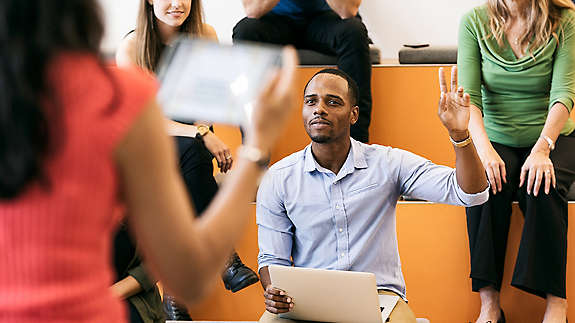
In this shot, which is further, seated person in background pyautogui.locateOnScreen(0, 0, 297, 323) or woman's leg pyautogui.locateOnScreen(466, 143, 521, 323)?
woman's leg pyautogui.locateOnScreen(466, 143, 521, 323)

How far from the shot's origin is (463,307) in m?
2.29

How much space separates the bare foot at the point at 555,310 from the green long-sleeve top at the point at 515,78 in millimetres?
486

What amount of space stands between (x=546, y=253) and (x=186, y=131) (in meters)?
1.13

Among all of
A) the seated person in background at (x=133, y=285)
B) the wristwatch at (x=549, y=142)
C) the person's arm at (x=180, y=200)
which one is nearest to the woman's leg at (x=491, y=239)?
the wristwatch at (x=549, y=142)

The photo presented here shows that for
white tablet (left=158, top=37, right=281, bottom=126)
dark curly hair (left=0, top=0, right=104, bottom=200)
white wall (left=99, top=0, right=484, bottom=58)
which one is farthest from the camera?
white wall (left=99, top=0, right=484, bottom=58)

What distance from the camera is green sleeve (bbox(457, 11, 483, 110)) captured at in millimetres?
2291

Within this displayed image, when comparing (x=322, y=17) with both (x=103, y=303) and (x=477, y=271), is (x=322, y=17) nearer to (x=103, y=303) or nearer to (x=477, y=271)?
(x=477, y=271)

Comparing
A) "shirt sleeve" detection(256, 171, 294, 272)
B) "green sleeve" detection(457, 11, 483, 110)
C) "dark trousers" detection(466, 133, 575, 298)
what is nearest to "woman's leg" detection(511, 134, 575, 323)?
"dark trousers" detection(466, 133, 575, 298)

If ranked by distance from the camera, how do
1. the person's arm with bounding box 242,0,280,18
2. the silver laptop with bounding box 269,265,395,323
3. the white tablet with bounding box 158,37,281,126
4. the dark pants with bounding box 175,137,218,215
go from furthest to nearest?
the person's arm with bounding box 242,0,280,18 < the dark pants with bounding box 175,137,218,215 < the silver laptop with bounding box 269,265,395,323 < the white tablet with bounding box 158,37,281,126

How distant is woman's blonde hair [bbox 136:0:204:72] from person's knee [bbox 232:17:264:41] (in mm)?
220

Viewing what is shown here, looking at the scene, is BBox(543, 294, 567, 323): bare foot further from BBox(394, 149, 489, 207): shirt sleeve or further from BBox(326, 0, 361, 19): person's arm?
BBox(326, 0, 361, 19): person's arm

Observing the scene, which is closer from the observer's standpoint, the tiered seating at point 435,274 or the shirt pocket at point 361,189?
the shirt pocket at point 361,189

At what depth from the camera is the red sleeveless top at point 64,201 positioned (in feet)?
1.87

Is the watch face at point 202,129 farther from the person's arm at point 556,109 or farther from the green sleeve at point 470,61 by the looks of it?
the person's arm at point 556,109
